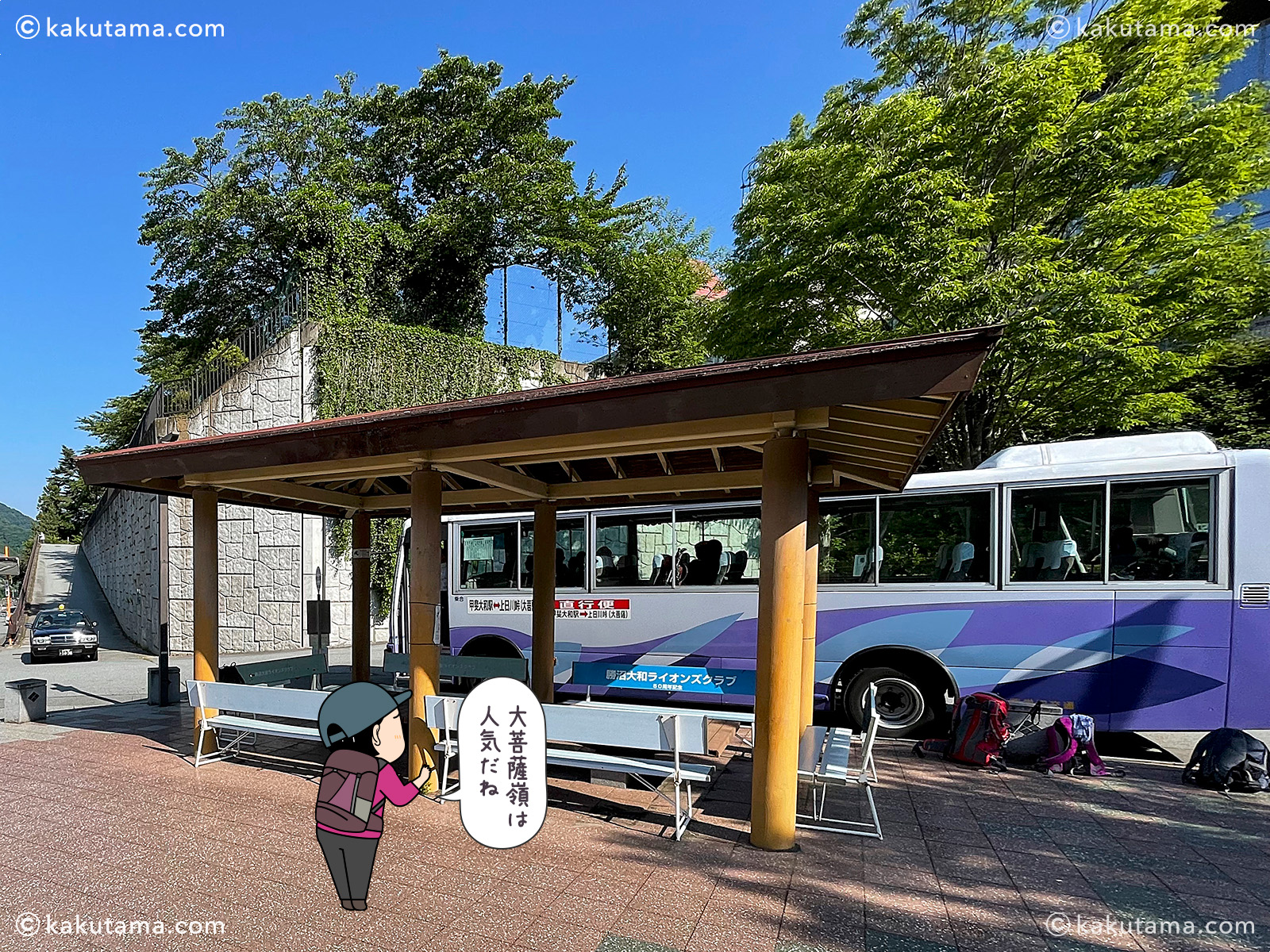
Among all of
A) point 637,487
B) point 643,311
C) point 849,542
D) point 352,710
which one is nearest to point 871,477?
point 849,542

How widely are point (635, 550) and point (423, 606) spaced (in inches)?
159

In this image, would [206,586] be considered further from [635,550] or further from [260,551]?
[260,551]

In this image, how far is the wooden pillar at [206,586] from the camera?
23.9ft

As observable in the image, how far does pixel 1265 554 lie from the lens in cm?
672

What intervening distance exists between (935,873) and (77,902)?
199 inches

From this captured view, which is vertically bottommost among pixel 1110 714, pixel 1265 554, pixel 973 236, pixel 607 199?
pixel 1110 714

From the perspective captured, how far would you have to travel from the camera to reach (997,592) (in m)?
7.79

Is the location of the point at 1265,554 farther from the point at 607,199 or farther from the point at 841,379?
the point at 607,199

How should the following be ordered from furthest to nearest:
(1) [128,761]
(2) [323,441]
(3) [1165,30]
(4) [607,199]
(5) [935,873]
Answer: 1. (4) [607,199]
2. (3) [1165,30]
3. (1) [128,761]
4. (2) [323,441]
5. (5) [935,873]

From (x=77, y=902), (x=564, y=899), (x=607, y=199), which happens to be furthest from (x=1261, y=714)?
(x=607, y=199)

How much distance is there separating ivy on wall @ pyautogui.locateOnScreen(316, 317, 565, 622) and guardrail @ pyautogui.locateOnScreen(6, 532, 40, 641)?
562 inches

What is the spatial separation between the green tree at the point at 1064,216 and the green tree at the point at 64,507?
67277 mm

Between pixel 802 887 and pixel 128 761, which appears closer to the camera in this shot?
pixel 802 887

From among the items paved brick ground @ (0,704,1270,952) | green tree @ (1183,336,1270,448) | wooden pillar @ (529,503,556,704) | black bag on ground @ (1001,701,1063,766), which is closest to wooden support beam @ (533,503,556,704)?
wooden pillar @ (529,503,556,704)
